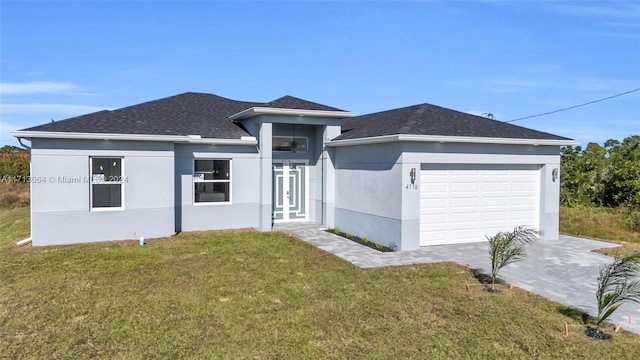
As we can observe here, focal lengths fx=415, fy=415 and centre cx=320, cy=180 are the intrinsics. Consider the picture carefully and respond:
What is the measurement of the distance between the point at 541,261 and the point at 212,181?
1097 centimetres

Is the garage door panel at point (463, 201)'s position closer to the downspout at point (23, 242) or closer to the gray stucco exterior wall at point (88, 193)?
the gray stucco exterior wall at point (88, 193)

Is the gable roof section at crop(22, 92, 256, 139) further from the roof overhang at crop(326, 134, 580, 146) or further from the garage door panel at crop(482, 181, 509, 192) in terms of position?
the garage door panel at crop(482, 181, 509, 192)

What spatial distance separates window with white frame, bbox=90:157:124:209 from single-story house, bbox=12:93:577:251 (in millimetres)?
32

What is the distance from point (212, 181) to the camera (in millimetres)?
15383

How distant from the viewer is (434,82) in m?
25.7

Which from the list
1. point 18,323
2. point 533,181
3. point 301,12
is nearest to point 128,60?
point 301,12

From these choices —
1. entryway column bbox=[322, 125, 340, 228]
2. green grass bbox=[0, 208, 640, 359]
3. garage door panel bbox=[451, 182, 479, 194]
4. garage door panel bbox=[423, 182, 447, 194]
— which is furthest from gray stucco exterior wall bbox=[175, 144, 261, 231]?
garage door panel bbox=[451, 182, 479, 194]

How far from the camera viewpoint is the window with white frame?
13.0 metres

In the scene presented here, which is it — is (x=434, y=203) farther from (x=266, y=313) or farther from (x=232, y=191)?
(x=232, y=191)

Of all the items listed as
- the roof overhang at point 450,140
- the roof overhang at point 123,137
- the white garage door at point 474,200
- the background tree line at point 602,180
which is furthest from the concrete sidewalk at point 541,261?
the background tree line at point 602,180

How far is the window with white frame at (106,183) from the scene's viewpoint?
42.7 feet

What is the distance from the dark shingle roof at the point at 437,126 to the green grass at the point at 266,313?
168 inches

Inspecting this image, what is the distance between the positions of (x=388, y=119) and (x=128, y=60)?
11.8 metres

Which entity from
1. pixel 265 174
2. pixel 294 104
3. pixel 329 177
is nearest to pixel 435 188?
pixel 329 177
